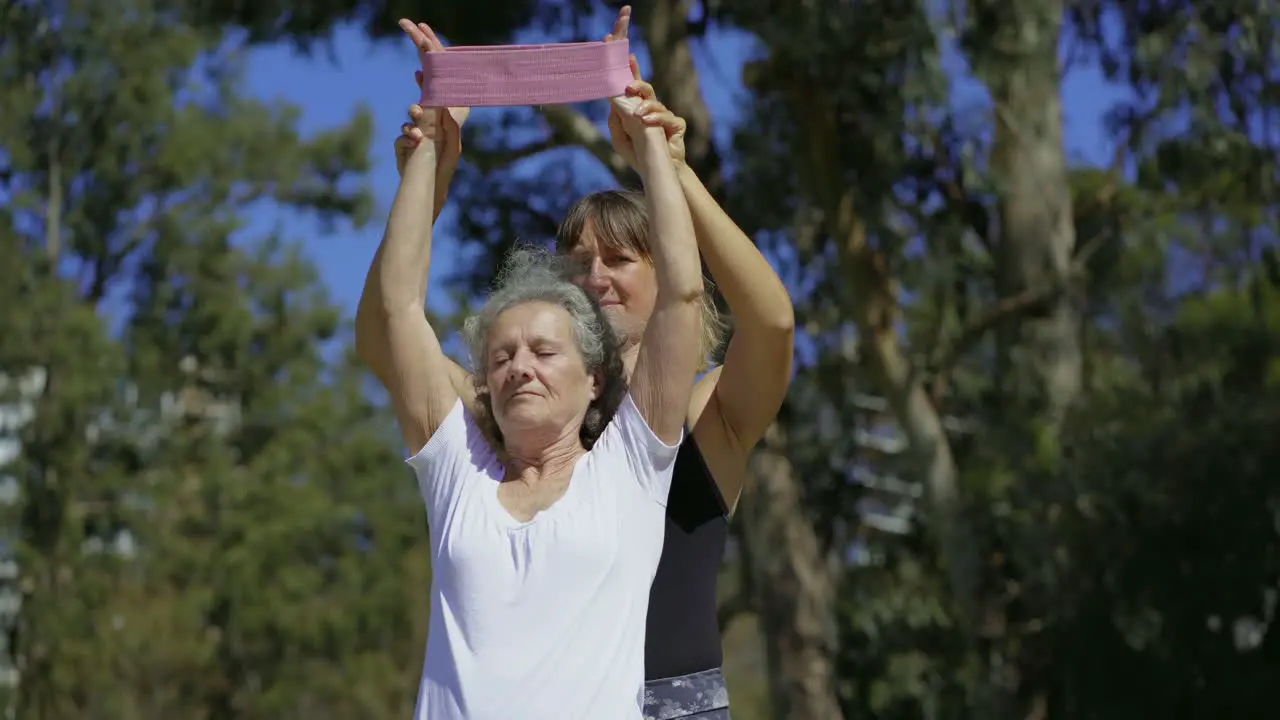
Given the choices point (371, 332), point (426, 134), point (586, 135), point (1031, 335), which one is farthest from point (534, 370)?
point (1031, 335)

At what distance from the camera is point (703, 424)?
9.40 ft

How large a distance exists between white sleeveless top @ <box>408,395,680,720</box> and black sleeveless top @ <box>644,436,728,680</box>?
0.41ft

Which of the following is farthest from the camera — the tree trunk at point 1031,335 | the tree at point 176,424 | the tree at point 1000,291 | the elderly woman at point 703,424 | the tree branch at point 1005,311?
the tree at point 176,424

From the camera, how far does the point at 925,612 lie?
48.3 ft

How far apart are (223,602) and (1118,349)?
12799mm

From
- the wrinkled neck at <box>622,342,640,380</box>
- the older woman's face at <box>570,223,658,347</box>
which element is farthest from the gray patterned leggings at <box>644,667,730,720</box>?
the older woman's face at <box>570,223,658,347</box>

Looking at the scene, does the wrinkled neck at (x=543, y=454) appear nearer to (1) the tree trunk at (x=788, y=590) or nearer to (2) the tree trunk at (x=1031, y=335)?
(2) the tree trunk at (x=1031, y=335)

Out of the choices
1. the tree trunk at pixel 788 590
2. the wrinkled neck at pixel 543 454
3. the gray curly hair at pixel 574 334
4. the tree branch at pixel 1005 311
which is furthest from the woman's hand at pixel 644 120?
the tree branch at pixel 1005 311

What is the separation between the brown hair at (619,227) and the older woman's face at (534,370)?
0.39 m

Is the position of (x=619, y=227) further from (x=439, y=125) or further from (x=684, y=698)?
(x=684, y=698)

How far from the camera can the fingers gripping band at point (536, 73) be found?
9.10 ft

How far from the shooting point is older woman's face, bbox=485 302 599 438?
2682mm

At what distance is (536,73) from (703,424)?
59 cm

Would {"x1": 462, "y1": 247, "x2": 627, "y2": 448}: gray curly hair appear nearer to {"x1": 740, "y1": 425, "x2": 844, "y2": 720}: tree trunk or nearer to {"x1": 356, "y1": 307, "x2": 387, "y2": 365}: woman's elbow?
{"x1": 356, "y1": 307, "x2": 387, "y2": 365}: woman's elbow
